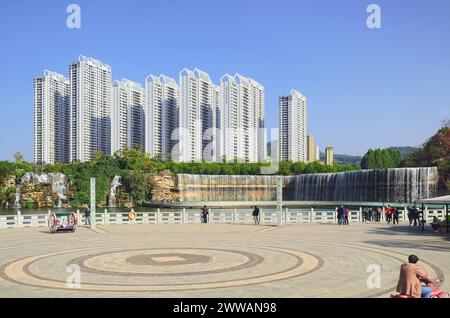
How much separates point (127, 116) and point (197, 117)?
29.6 m

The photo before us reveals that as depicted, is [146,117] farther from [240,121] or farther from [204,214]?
[204,214]

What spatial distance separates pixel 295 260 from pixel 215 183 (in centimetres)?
9840

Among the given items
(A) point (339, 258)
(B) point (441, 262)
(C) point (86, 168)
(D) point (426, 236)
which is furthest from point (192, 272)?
(C) point (86, 168)

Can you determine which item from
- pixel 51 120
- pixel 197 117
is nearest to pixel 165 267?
pixel 197 117

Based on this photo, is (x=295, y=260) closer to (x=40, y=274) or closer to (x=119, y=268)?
(x=119, y=268)

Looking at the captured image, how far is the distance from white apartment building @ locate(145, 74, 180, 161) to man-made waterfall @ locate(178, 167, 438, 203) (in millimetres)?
42836

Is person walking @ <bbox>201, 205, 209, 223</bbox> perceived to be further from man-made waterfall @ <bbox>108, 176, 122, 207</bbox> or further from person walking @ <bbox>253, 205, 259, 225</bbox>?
man-made waterfall @ <bbox>108, 176, 122, 207</bbox>

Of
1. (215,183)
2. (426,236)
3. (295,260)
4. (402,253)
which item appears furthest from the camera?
(215,183)

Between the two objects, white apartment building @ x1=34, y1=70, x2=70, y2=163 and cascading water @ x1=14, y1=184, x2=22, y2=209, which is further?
white apartment building @ x1=34, y1=70, x2=70, y2=163

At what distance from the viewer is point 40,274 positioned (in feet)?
55.2

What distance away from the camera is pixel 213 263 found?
19.2 meters

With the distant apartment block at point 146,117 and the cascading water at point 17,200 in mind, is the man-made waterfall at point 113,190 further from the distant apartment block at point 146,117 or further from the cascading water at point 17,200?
the distant apartment block at point 146,117

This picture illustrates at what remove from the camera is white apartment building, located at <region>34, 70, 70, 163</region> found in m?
162
